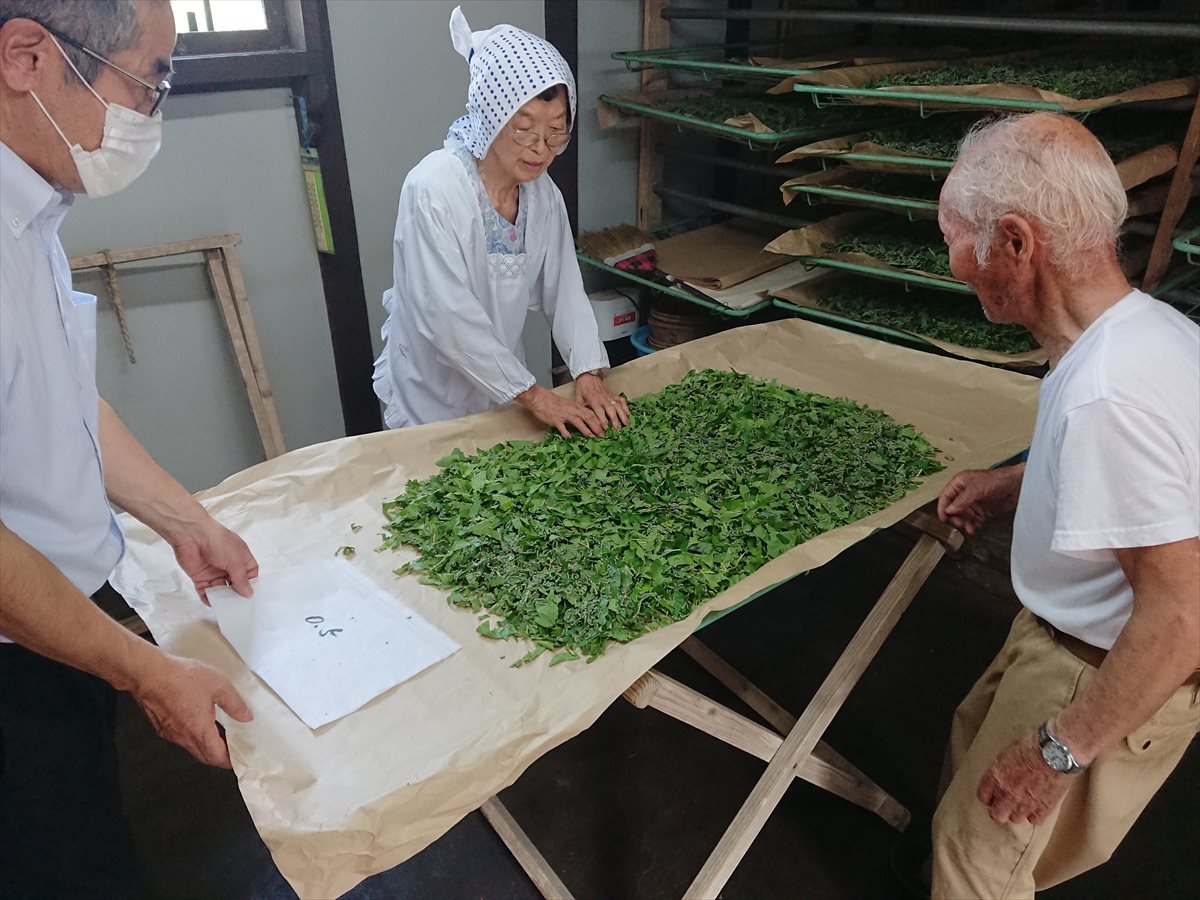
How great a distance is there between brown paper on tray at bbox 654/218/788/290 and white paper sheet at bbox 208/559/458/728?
207 cm

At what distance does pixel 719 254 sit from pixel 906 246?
87 cm

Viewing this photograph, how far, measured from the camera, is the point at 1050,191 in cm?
126

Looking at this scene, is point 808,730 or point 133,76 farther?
point 808,730

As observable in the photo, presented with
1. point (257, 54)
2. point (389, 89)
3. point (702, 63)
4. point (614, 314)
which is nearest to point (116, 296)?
point (257, 54)

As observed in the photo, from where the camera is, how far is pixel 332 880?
107 centimetres

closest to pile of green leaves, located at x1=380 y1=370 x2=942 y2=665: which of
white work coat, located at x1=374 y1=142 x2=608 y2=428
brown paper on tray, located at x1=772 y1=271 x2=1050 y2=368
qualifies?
white work coat, located at x1=374 y1=142 x2=608 y2=428

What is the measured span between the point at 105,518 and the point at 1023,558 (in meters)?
1.54

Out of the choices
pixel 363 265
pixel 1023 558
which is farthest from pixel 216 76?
pixel 1023 558

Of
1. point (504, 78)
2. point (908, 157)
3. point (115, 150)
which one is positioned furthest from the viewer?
point (908, 157)

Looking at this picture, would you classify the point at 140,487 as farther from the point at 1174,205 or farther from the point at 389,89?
the point at 1174,205

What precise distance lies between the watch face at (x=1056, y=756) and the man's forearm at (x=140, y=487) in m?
1.56

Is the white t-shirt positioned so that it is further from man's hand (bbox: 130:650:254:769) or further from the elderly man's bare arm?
man's hand (bbox: 130:650:254:769)

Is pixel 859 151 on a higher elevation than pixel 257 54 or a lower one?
lower

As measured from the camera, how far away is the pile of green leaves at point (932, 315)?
255 centimetres
